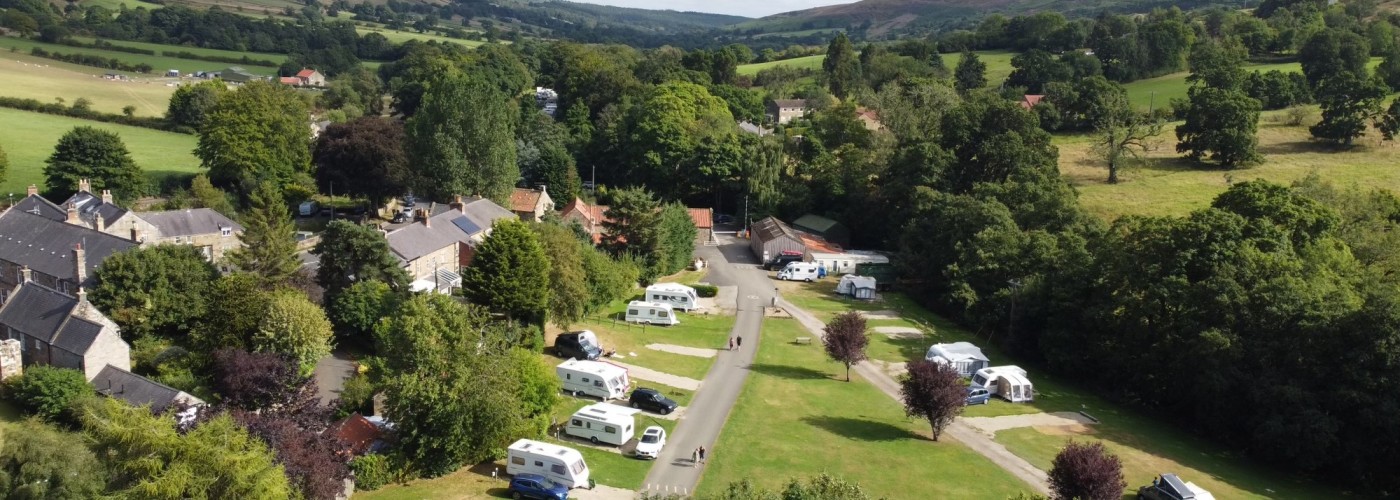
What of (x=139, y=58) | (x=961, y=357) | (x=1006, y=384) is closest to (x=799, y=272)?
(x=961, y=357)

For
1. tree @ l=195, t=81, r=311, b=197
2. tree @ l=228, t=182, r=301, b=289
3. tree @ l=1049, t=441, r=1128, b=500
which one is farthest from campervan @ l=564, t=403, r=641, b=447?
tree @ l=195, t=81, r=311, b=197

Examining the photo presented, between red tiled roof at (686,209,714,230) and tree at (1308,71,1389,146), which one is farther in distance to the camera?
tree at (1308,71,1389,146)

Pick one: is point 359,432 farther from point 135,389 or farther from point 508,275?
point 508,275

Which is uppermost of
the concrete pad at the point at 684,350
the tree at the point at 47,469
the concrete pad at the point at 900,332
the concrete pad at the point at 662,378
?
the tree at the point at 47,469

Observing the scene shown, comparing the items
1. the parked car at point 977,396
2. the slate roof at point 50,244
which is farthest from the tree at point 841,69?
the slate roof at point 50,244

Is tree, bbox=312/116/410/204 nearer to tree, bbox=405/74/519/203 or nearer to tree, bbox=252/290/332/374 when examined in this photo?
tree, bbox=405/74/519/203

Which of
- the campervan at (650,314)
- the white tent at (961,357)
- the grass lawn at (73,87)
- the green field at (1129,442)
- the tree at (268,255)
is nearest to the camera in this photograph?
the green field at (1129,442)

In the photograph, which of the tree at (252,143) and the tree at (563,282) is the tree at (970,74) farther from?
the tree at (563,282)
